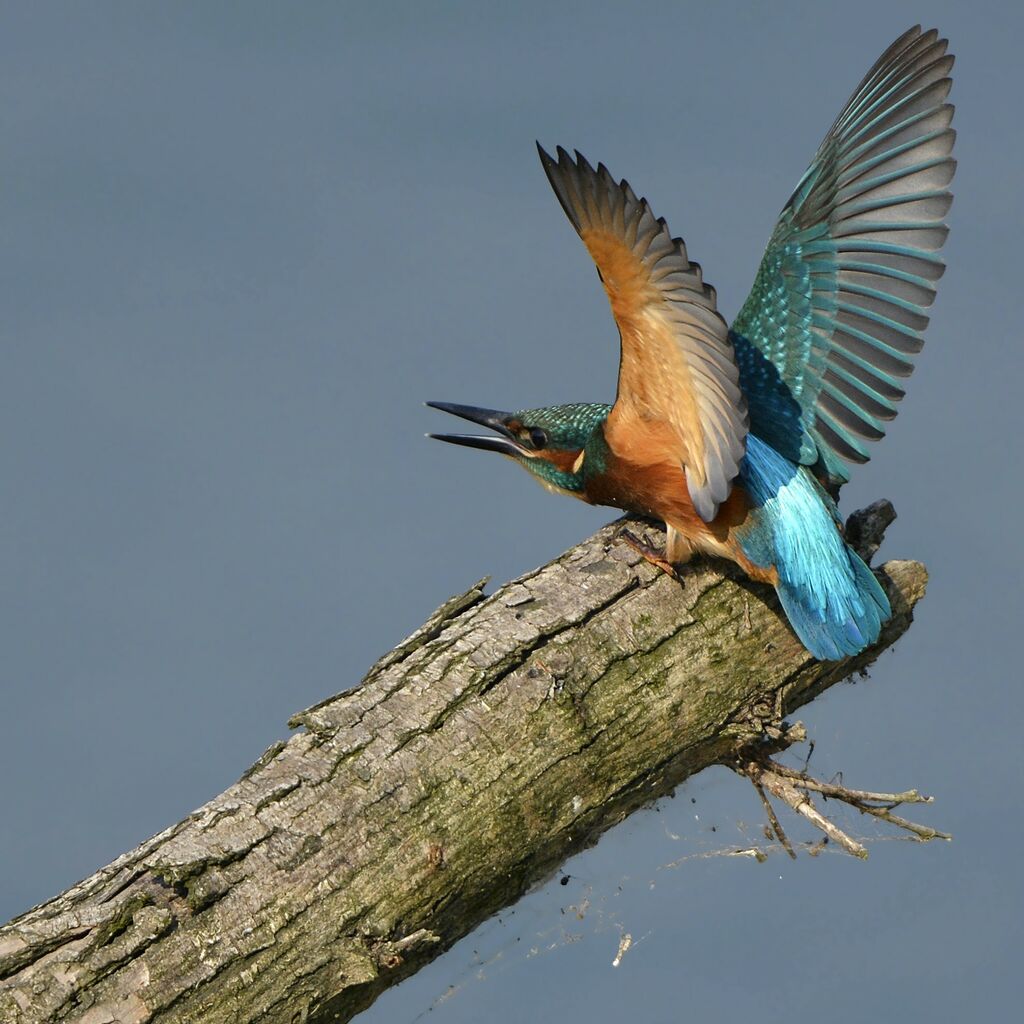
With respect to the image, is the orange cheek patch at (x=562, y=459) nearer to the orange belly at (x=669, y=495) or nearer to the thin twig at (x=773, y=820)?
the orange belly at (x=669, y=495)

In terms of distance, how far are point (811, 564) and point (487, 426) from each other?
129cm

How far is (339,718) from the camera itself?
3428 mm

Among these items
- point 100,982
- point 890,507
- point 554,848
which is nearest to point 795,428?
point 890,507

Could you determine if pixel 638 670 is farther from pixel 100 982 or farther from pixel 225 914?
pixel 100 982

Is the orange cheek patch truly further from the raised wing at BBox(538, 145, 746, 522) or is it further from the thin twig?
the thin twig

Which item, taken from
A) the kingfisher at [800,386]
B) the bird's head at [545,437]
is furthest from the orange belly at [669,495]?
the bird's head at [545,437]

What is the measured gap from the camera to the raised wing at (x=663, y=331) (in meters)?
3.21

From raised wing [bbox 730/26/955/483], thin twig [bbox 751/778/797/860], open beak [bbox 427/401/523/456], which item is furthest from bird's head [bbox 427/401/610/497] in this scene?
thin twig [bbox 751/778/797/860]

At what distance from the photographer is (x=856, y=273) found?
4164 mm

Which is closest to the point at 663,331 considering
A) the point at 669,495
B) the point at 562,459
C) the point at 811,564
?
the point at 669,495

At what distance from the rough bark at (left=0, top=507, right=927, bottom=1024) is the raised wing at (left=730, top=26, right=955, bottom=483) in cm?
56

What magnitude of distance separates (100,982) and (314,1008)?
1.60ft

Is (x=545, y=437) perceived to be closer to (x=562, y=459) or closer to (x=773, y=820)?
(x=562, y=459)

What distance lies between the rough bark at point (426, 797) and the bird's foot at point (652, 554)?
0.03 meters
